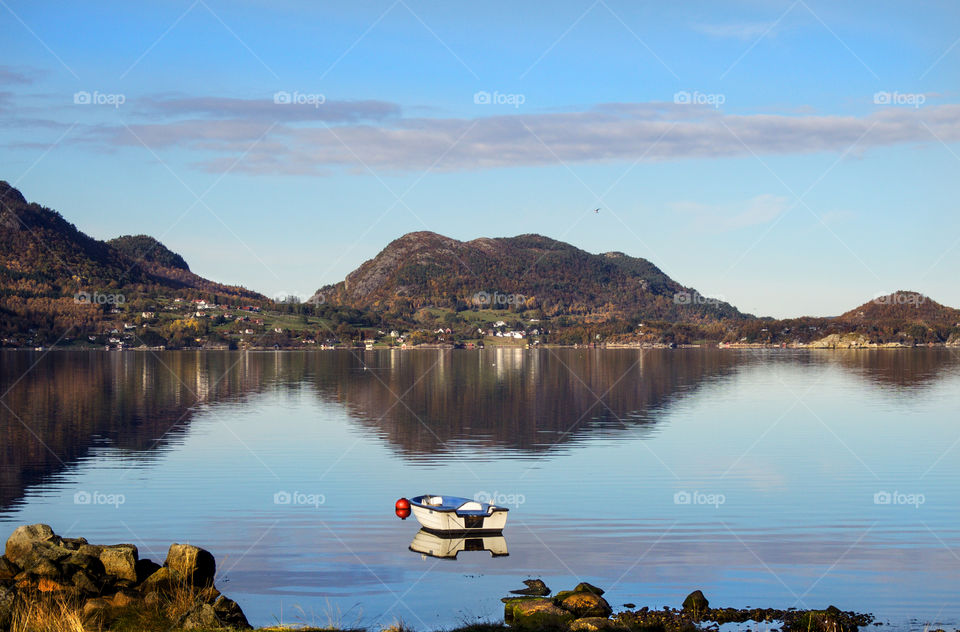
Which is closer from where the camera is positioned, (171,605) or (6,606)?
(6,606)

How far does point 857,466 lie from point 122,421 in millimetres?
48570

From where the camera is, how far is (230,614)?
20172 mm

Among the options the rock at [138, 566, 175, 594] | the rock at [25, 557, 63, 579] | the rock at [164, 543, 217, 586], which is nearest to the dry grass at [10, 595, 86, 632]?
the rock at [25, 557, 63, 579]

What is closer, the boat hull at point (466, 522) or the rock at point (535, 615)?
the rock at point (535, 615)

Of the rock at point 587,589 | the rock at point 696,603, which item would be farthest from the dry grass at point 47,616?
the rock at point 696,603

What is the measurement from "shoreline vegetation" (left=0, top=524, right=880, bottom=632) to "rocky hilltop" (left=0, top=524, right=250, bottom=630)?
0.08ft

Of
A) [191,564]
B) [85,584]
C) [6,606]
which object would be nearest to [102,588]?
[85,584]

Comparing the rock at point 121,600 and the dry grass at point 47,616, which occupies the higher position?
the dry grass at point 47,616

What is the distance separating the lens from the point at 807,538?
3038 cm

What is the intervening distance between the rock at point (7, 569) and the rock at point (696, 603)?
1697 centimetres

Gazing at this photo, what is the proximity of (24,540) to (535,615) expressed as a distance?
13521 millimetres

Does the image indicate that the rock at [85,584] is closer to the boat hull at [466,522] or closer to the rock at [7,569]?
the rock at [7,569]

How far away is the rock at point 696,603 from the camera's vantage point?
22141mm

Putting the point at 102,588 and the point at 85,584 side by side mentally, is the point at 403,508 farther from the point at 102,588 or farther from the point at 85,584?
the point at 85,584
